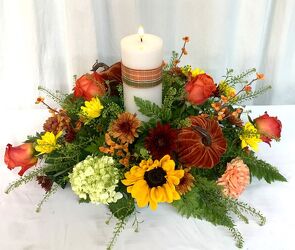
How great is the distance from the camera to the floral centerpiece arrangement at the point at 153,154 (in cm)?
62

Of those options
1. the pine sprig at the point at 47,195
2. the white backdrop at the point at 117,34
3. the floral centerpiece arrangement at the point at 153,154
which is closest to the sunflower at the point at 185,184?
the floral centerpiece arrangement at the point at 153,154

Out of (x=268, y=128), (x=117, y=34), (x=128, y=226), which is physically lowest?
(x=128, y=226)

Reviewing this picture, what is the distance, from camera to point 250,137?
70 cm

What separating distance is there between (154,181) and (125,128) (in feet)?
0.35

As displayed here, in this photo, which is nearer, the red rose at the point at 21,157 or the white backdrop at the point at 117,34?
the red rose at the point at 21,157

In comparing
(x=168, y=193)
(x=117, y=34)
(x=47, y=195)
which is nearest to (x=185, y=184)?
(x=168, y=193)

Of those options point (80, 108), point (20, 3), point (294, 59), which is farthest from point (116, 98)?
point (294, 59)

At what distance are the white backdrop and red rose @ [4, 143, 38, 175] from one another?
1.03 feet

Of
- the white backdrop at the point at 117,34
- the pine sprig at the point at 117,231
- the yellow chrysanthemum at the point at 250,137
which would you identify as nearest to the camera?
the pine sprig at the point at 117,231

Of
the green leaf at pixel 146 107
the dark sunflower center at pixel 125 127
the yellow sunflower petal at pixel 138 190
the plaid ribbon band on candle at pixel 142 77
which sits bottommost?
the yellow sunflower petal at pixel 138 190

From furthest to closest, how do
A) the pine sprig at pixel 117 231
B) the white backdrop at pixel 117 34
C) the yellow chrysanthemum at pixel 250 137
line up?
the white backdrop at pixel 117 34, the yellow chrysanthemum at pixel 250 137, the pine sprig at pixel 117 231

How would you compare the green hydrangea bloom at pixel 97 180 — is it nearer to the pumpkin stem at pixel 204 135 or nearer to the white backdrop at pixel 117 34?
the pumpkin stem at pixel 204 135

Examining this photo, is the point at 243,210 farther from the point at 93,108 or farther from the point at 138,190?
the point at 93,108

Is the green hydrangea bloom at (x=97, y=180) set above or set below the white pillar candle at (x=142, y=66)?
below
